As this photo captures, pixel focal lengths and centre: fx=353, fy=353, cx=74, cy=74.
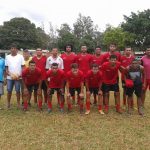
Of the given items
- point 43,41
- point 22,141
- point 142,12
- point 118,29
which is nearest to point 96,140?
point 22,141

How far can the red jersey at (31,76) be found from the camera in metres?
9.75

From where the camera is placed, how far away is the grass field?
6.47 m

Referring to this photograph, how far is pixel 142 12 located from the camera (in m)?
61.7

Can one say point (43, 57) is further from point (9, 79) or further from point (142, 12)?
point (142, 12)

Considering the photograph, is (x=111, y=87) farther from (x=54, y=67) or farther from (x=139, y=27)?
(x=139, y=27)

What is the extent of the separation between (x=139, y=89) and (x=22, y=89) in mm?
3389

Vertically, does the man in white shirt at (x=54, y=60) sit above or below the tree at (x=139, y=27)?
below

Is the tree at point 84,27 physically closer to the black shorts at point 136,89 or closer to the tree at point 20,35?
the tree at point 20,35

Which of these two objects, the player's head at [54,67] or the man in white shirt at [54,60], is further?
the man in white shirt at [54,60]

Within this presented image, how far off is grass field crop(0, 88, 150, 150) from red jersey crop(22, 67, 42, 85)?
85cm

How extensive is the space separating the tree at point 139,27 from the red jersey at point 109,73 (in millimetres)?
50635

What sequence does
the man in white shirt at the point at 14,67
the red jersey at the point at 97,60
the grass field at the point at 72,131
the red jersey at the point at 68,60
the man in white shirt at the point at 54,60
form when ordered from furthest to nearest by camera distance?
the red jersey at the point at 97,60 → the red jersey at the point at 68,60 → the man in white shirt at the point at 54,60 → the man in white shirt at the point at 14,67 → the grass field at the point at 72,131

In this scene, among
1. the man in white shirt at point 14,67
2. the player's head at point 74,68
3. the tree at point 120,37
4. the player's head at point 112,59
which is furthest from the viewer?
the tree at point 120,37

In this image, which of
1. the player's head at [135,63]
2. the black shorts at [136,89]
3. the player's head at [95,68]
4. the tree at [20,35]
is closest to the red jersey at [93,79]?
the player's head at [95,68]
